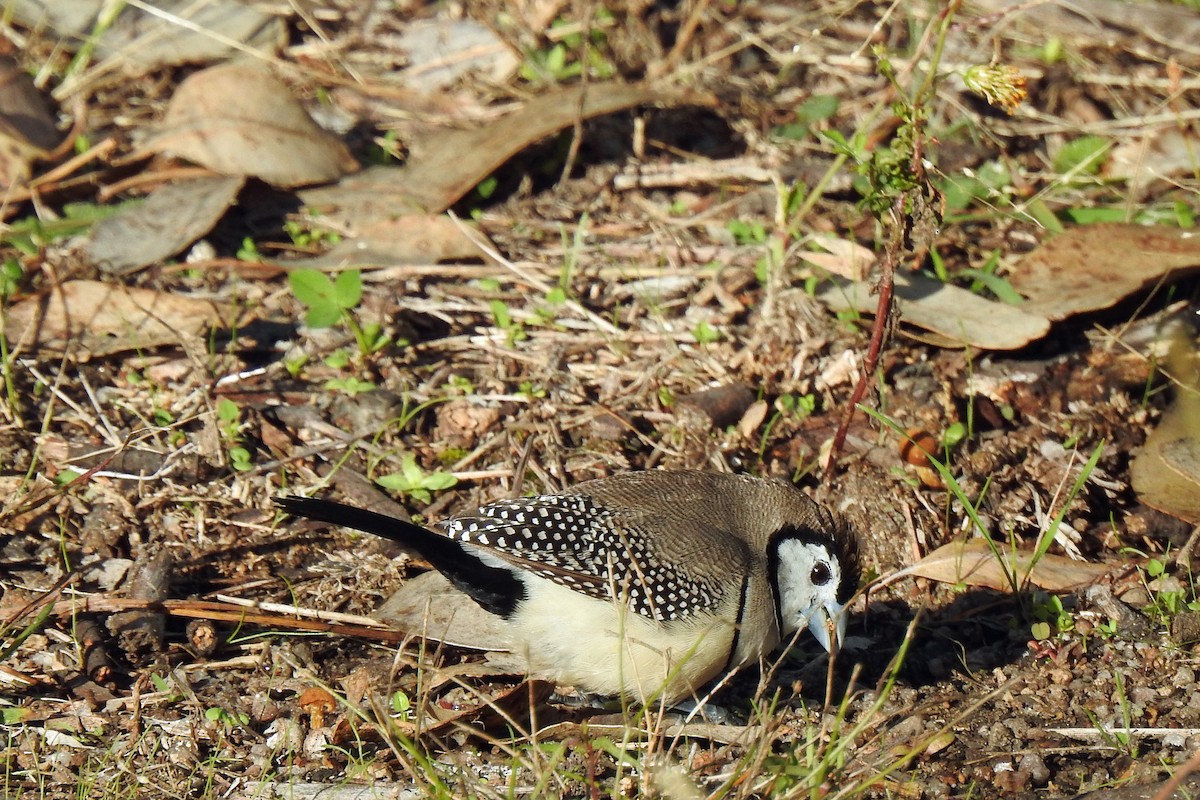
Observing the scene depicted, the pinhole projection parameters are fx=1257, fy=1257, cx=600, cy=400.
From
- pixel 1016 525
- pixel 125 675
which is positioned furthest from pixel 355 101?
pixel 1016 525

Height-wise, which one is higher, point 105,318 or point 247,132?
point 247,132

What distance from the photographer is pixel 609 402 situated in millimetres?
4930

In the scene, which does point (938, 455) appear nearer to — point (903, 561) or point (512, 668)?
point (903, 561)

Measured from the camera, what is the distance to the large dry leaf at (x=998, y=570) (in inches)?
166

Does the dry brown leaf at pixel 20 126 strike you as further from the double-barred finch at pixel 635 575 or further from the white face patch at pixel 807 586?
the white face patch at pixel 807 586

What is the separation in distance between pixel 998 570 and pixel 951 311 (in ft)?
3.95

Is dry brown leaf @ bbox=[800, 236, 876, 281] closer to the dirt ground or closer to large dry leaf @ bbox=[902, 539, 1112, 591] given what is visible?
the dirt ground

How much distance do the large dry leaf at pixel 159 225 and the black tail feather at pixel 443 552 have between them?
2.02 metres

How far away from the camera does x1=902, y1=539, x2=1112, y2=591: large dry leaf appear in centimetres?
421

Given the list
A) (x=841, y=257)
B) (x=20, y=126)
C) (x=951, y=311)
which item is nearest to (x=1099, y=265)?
(x=951, y=311)

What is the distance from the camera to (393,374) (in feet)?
16.3

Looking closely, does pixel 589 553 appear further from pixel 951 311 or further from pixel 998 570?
pixel 951 311

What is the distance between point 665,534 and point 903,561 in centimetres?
103

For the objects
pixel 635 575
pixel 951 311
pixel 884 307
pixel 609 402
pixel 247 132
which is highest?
pixel 884 307
